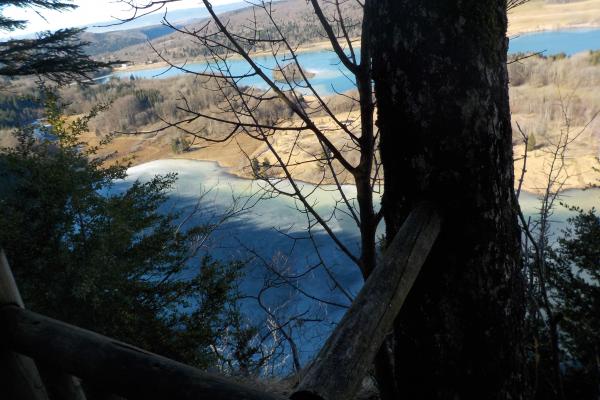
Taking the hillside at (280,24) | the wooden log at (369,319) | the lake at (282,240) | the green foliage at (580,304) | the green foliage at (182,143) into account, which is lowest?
the lake at (282,240)

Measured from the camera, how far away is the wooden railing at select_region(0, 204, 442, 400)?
0.71m

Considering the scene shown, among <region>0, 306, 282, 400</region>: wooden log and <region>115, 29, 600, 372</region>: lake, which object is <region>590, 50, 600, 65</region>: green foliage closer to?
<region>115, 29, 600, 372</region>: lake

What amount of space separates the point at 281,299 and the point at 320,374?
1400cm

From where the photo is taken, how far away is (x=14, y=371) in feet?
4.16

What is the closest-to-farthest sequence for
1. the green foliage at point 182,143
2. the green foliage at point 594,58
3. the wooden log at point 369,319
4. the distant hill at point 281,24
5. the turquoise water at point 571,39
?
the wooden log at point 369,319
the distant hill at point 281,24
the green foliage at point 182,143
the green foliage at point 594,58
the turquoise water at point 571,39

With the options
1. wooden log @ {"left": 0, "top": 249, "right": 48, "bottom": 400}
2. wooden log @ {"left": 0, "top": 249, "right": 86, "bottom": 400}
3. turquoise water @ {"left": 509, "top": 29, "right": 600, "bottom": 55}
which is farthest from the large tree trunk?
turquoise water @ {"left": 509, "top": 29, "right": 600, "bottom": 55}

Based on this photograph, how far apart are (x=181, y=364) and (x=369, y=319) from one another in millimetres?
367

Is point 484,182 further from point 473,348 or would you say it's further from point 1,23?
point 1,23

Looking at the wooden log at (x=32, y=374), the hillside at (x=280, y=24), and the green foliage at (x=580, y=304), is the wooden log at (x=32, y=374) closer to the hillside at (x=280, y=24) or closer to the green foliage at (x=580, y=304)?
the hillside at (x=280, y=24)

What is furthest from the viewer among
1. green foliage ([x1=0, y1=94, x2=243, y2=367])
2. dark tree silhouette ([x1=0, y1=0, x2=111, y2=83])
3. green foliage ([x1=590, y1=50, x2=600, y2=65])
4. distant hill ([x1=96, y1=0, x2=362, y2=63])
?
green foliage ([x1=590, y1=50, x2=600, y2=65])

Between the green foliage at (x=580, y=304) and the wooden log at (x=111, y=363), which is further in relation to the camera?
the green foliage at (x=580, y=304)

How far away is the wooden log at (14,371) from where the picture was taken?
126cm

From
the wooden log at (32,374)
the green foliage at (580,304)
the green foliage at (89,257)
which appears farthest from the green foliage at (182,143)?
the green foliage at (580,304)

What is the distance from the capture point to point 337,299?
14844 millimetres
